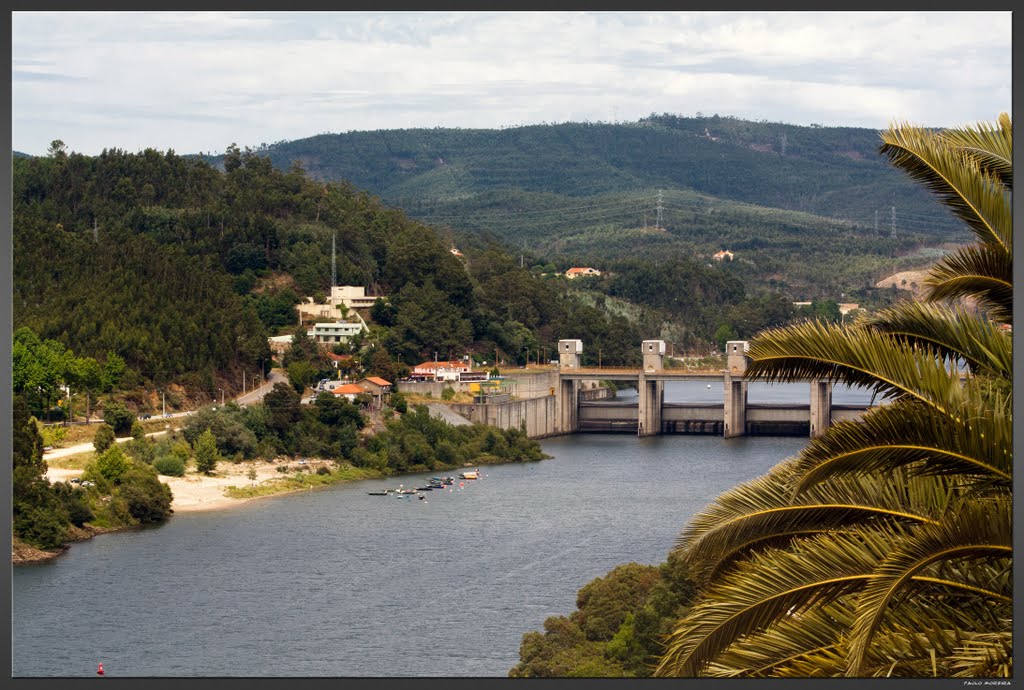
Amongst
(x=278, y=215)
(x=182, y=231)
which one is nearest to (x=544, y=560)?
(x=182, y=231)

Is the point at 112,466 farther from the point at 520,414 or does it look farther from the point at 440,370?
the point at 440,370

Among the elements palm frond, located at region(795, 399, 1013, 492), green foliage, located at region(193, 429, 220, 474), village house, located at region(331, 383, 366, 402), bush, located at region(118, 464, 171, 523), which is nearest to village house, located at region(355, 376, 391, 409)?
village house, located at region(331, 383, 366, 402)

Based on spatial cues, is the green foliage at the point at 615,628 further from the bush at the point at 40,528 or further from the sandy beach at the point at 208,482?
the sandy beach at the point at 208,482

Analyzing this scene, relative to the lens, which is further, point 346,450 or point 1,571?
point 346,450

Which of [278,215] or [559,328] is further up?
[278,215]

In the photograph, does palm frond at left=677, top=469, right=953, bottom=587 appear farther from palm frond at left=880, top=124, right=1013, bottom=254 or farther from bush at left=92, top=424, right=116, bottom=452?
bush at left=92, top=424, right=116, bottom=452

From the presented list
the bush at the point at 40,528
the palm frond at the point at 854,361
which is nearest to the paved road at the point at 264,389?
the bush at the point at 40,528

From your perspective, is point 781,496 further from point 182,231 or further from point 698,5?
point 182,231
